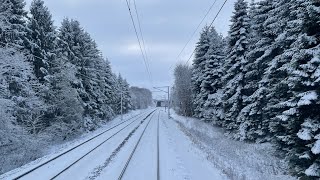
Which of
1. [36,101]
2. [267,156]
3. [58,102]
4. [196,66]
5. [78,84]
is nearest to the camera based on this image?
[267,156]

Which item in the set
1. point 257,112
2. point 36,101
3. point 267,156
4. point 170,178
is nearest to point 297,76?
point 170,178

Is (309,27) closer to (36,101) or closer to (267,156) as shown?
(267,156)

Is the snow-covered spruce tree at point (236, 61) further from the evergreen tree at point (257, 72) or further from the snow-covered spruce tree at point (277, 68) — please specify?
the snow-covered spruce tree at point (277, 68)

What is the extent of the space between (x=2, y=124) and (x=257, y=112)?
16597mm

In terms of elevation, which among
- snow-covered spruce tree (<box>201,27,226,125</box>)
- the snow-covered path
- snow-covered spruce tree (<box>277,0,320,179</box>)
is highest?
snow-covered spruce tree (<box>201,27,226,125</box>)

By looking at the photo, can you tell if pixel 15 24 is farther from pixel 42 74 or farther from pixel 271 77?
pixel 271 77

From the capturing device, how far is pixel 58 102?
1260 inches

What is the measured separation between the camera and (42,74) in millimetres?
30125

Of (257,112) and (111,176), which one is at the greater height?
(257,112)

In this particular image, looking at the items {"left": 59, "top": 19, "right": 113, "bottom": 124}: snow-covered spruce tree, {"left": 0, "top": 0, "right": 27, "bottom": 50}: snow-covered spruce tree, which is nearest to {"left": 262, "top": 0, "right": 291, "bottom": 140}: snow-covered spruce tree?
{"left": 0, "top": 0, "right": 27, "bottom": 50}: snow-covered spruce tree

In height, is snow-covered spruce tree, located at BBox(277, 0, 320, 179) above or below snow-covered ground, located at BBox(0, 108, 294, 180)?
above

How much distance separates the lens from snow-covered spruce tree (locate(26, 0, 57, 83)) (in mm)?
29266

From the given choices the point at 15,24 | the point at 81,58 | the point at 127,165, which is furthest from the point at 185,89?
the point at 127,165

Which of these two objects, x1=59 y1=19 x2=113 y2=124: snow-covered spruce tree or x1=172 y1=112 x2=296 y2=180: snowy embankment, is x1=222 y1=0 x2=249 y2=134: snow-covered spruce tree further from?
x1=59 y1=19 x2=113 y2=124: snow-covered spruce tree
